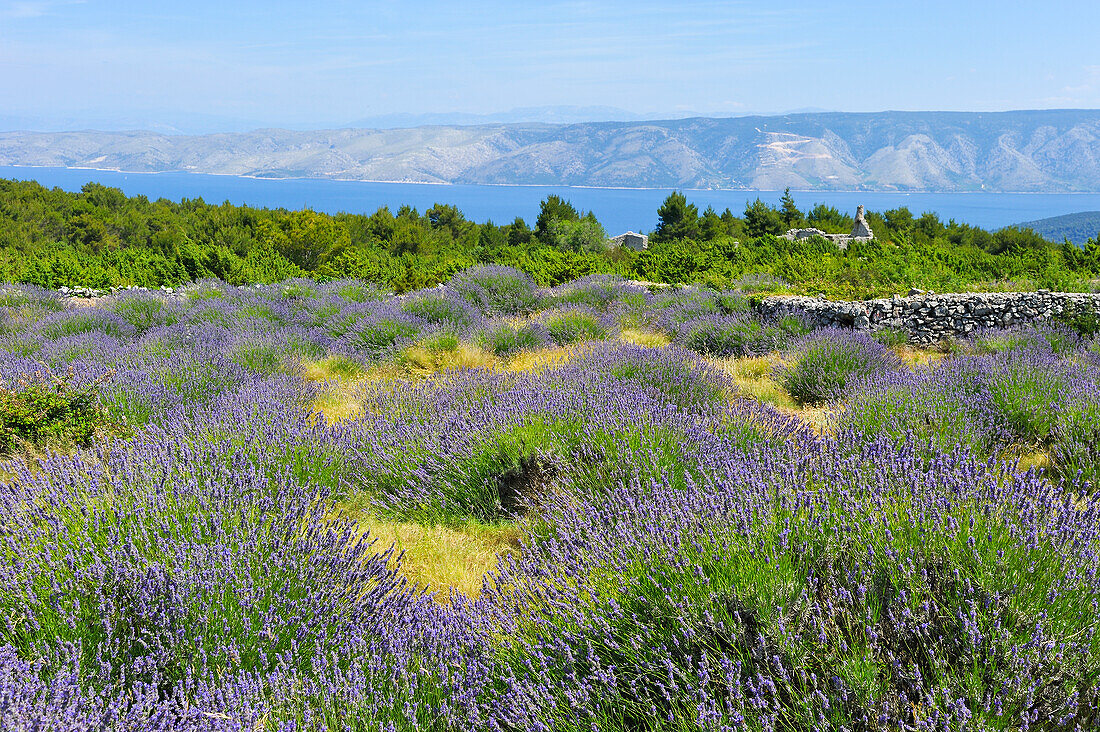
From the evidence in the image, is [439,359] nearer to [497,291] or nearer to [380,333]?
[380,333]

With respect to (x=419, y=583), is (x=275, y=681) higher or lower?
higher

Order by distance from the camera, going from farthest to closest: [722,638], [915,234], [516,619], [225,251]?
[915,234] → [225,251] → [516,619] → [722,638]

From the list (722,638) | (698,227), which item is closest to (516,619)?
(722,638)

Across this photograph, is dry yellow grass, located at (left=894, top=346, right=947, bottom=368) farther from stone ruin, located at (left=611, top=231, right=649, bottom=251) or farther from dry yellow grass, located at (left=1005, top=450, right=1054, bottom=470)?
stone ruin, located at (left=611, top=231, right=649, bottom=251)

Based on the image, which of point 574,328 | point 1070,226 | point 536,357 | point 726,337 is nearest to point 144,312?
point 536,357

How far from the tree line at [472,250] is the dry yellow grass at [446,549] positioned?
6865mm

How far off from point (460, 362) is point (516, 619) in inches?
180

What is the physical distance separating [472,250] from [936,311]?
15900mm

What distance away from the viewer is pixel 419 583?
2.46 metres

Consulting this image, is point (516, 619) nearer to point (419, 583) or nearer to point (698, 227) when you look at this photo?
point (419, 583)

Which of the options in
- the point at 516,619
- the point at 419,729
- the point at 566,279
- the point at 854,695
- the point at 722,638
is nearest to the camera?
the point at 854,695

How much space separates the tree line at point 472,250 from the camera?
9312mm

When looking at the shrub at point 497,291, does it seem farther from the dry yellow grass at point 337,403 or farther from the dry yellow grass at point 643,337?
the dry yellow grass at point 337,403

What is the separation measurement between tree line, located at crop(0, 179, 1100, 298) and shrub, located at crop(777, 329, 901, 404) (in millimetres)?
2918
